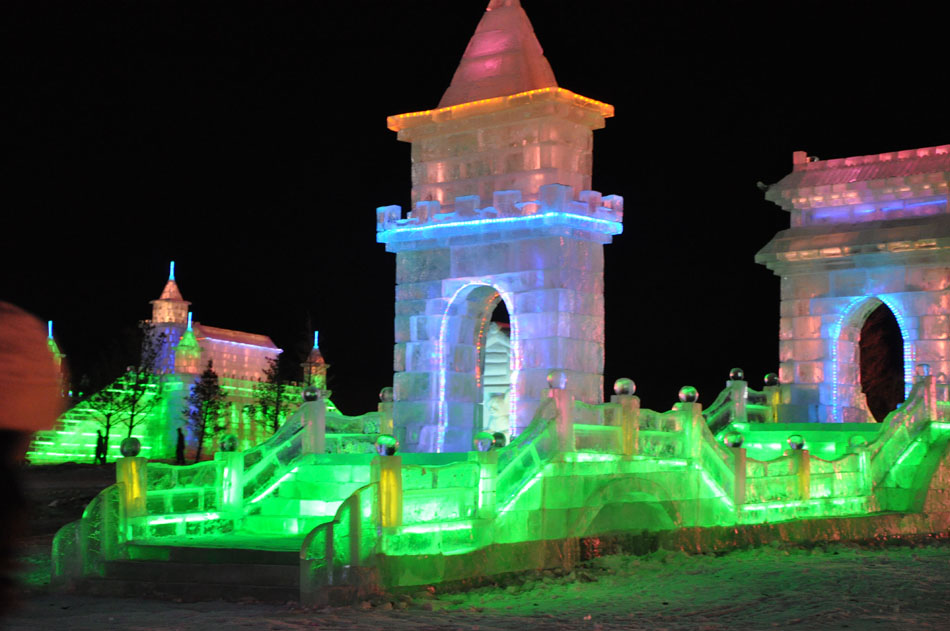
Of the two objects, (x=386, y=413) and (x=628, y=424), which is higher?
(x=386, y=413)

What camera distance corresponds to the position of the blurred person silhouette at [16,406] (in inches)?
91.0

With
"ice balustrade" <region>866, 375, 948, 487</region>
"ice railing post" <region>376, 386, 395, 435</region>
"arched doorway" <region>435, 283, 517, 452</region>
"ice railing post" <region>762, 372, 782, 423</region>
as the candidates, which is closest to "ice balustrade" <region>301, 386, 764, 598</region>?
"arched doorway" <region>435, 283, 517, 452</region>

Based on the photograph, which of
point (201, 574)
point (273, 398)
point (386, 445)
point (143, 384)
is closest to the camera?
point (201, 574)

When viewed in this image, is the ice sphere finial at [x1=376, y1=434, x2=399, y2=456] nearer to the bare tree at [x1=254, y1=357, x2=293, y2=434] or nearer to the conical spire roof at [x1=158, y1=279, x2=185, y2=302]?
the bare tree at [x1=254, y1=357, x2=293, y2=434]

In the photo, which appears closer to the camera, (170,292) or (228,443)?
(228,443)

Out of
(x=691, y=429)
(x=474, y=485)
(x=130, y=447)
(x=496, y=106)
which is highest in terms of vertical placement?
(x=496, y=106)

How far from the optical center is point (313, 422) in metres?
16.9

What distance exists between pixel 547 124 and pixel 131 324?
43.4 m

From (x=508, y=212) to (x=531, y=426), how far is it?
167 inches

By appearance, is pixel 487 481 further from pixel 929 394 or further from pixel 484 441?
pixel 929 394

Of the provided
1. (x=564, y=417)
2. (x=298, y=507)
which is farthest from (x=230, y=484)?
(x=564, y=417)

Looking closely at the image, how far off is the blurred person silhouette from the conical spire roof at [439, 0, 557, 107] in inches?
648

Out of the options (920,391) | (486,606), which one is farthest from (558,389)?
(920,391)

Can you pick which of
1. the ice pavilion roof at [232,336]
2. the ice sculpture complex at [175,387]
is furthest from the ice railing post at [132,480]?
the ice pavilion roof at [232,336]
